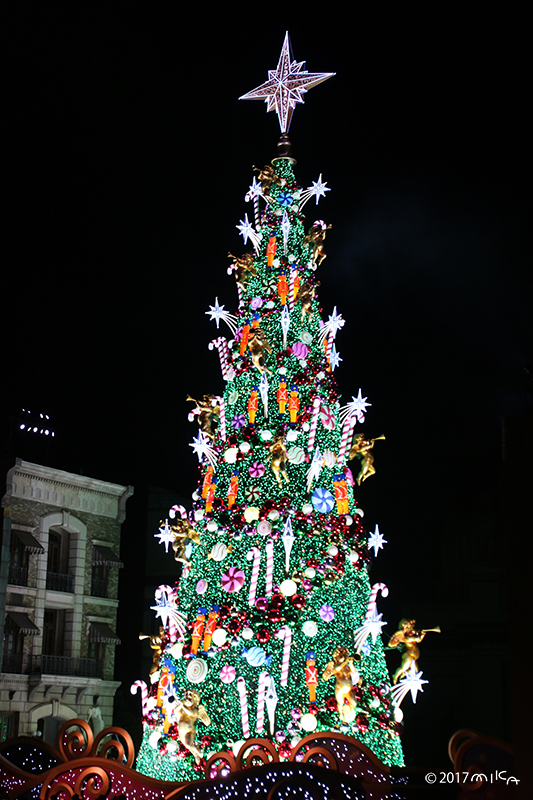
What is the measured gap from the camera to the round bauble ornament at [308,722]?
803cm

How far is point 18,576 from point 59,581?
1.19 meters

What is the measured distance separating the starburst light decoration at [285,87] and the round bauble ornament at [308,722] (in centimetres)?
675

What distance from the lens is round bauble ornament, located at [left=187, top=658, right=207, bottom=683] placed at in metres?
8.75

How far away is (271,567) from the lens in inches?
347

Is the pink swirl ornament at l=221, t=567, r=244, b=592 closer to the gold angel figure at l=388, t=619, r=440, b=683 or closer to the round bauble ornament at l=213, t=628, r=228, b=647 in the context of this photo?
the round bauble ornament at l=213, t=628, r=228, b=647

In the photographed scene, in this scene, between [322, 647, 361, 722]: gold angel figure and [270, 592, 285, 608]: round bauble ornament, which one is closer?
[322, 647, 361, 722]: gold angel figure

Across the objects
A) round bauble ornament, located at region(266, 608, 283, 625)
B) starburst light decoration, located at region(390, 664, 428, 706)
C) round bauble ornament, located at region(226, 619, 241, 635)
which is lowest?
starburst light decoration, located at region(390, 664, 428, 706)

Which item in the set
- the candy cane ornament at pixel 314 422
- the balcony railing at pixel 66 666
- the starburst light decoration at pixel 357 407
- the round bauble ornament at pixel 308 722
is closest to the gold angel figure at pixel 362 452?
the starburst light decoration at pixel 357 407

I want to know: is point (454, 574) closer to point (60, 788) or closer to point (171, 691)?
point (171, 691)

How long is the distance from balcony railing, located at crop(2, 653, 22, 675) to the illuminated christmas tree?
8671mm

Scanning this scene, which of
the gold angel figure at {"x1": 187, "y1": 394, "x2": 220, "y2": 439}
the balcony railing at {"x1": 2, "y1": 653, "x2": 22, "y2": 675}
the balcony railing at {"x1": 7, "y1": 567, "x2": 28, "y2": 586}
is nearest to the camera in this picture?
the gold angel figure at {"x1": 187, "y1": 394, "x2": 220, "y2": 439}

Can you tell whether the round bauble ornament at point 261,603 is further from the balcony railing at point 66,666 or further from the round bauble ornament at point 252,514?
the balcony railing at point 66,666

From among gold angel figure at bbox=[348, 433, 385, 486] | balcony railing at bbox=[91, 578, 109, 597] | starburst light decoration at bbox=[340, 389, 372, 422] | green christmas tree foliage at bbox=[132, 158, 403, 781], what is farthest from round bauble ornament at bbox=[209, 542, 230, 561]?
balcony railing at bbox=[91, 578, 109, 597]

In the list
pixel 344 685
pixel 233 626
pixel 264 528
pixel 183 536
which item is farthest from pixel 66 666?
pixel 344 685
